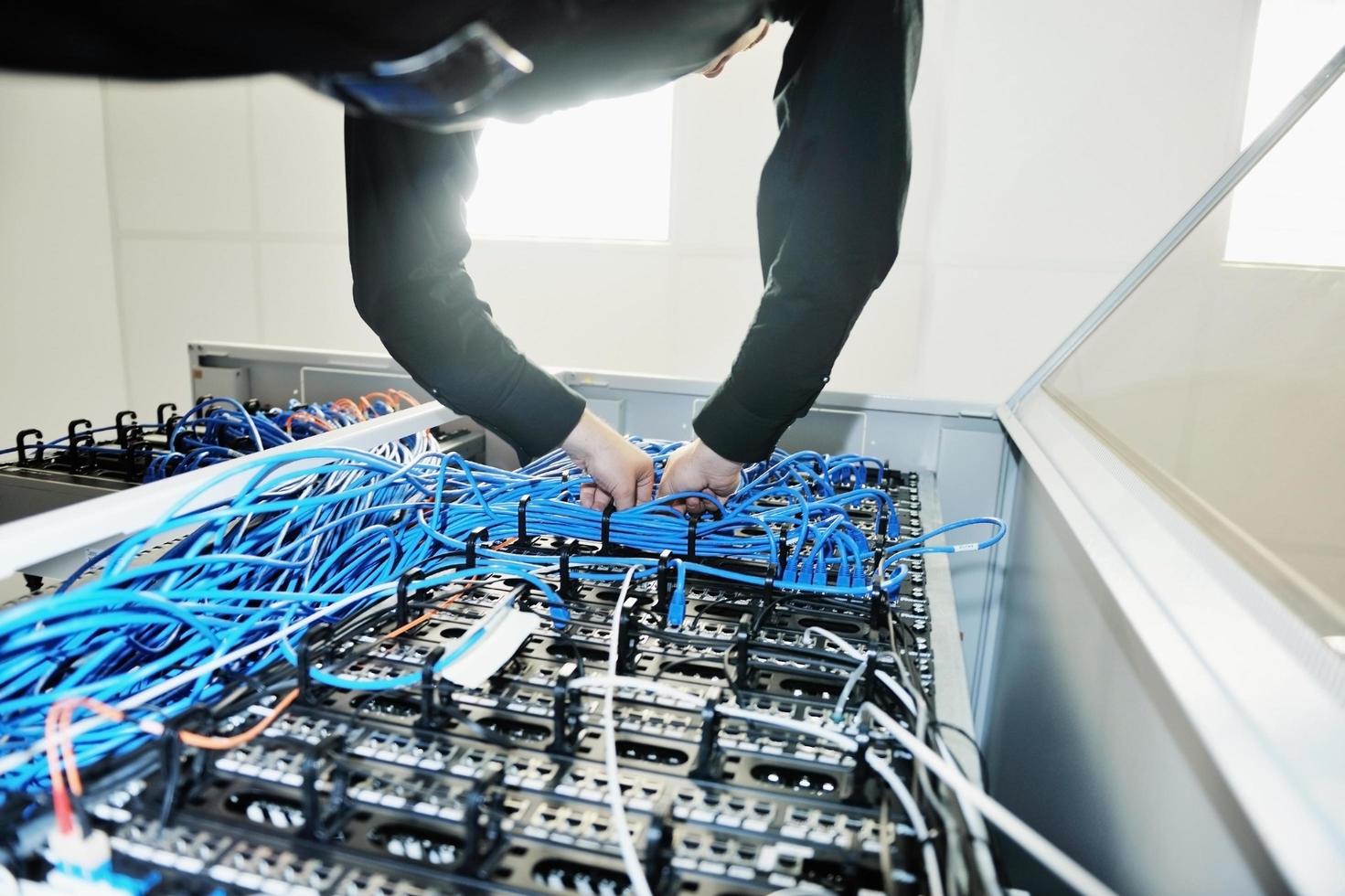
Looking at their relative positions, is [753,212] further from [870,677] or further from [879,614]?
[870,677]

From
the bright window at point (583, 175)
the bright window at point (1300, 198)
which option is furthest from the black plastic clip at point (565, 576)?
the bright window at point (583, 175)

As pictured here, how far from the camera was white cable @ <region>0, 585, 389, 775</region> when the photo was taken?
1.34 feet

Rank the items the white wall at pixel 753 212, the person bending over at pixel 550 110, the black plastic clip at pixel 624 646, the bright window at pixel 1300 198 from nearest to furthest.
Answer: the person bending over at pixel 550 110 < the black plastic clip at pixel 624 646 < the bright window at pixel 1300 198 < the white wall at pixel 753 212

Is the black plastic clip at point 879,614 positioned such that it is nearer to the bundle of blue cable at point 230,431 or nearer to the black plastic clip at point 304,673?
the black plastic clip at point 304,673

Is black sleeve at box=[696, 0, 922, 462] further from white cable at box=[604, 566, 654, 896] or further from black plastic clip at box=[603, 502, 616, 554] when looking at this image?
white cable at box=[604, 566, 654, 896]

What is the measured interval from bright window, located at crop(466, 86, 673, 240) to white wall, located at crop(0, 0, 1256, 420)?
0.10 metres

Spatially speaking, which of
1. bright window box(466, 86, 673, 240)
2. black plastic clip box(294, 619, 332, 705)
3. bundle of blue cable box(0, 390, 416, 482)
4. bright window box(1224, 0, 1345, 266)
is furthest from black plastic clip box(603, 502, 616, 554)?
bright window box(466, 86, 673, 240)

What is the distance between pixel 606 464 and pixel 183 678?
465 mm

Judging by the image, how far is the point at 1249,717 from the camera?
1.14 ft

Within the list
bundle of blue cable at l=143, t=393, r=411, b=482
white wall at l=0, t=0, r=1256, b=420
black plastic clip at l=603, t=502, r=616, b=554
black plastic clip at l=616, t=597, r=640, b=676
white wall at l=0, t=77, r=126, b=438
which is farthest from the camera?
white wall at l=0, t=77, r=126, b=438

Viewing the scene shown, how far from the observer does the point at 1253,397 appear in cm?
70

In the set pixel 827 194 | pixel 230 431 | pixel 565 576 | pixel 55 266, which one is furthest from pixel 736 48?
pixel 55 266

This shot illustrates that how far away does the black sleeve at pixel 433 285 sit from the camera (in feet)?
2.48

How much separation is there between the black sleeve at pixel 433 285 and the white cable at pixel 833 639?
35cm
